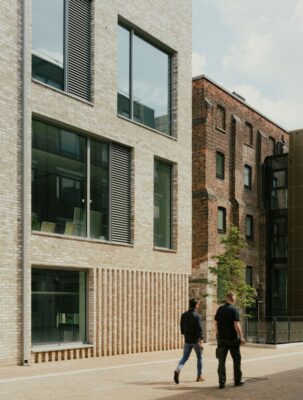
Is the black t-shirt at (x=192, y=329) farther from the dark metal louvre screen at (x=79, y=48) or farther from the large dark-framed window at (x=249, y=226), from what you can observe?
the large dark-framed window at (x=249, y=226)

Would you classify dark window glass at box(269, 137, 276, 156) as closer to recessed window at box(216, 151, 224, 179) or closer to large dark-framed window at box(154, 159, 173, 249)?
recessed window at box(216, 151, 224, 179)

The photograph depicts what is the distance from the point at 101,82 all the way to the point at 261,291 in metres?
19.5

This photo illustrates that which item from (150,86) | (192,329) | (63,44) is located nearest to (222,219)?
(150,86)

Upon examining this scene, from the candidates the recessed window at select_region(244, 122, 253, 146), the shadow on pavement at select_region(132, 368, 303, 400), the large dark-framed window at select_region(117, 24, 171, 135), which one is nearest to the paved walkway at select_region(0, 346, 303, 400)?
the shadow on pavement at select_region(132, 368, 303, 400)

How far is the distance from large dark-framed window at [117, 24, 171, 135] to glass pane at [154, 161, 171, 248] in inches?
58.6

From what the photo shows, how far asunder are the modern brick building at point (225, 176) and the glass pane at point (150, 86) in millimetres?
6828

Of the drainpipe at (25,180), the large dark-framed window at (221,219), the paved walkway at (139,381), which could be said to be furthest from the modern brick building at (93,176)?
the large dark-framed window at (221,219)

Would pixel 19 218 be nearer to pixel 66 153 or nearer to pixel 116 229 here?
pixel 66 153

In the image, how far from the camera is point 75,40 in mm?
18172

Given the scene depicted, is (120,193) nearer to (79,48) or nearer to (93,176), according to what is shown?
(93,176)

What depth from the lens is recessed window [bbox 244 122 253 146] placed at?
33625 mm

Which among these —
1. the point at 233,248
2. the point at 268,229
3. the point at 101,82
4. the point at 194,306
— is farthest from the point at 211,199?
the point at 194,306

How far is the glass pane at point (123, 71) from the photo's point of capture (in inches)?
787

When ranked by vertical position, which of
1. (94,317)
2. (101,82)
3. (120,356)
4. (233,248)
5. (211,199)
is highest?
(101,82)
